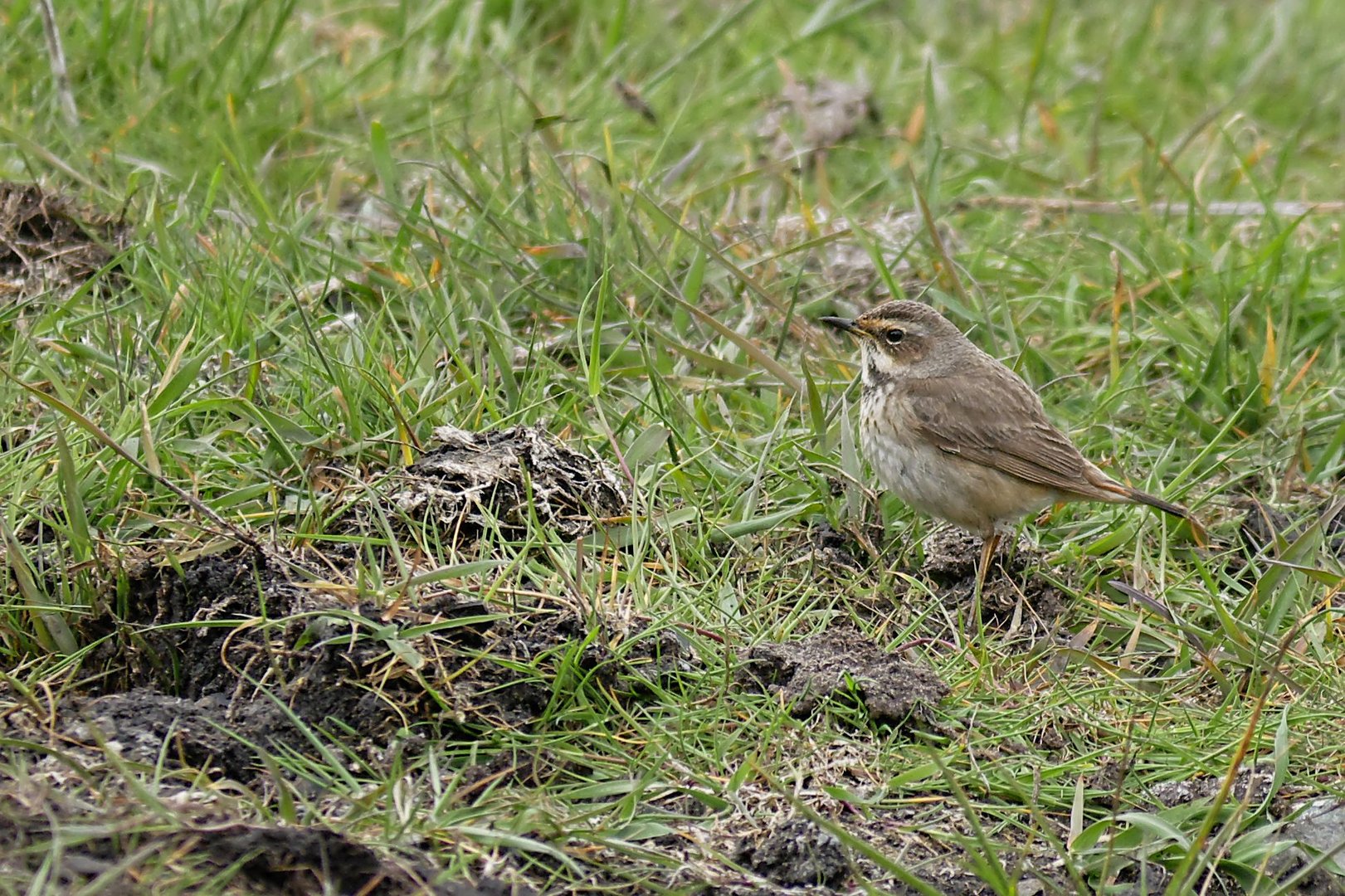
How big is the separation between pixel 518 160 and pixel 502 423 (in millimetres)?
2015

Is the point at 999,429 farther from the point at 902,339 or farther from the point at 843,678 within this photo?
the point at 843,678

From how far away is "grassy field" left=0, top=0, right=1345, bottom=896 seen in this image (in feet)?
13.6

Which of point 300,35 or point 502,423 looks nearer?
point 502,423

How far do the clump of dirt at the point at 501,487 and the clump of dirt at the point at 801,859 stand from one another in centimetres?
138

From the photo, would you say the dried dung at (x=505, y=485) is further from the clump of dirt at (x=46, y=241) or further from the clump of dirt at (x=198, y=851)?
the clump of dirt at (x=46, y=241)

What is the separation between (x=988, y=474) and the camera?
5.78 meters

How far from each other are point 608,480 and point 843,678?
1126 millimetres

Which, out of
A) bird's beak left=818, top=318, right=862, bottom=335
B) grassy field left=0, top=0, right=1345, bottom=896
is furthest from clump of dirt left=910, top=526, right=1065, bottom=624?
bird's beak left=818, top=318, right=862, bottom=335

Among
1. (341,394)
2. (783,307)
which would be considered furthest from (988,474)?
(341,394)

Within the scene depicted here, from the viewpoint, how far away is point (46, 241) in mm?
6289

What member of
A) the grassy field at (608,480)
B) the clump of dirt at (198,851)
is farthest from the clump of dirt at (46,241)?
the clump of dirt at (198,851)

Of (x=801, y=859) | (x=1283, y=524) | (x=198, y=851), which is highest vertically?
(x=198, y=851)

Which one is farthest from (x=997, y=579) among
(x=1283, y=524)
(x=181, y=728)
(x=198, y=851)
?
(x=198, y=851)

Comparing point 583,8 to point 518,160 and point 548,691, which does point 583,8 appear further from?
point 548,691
